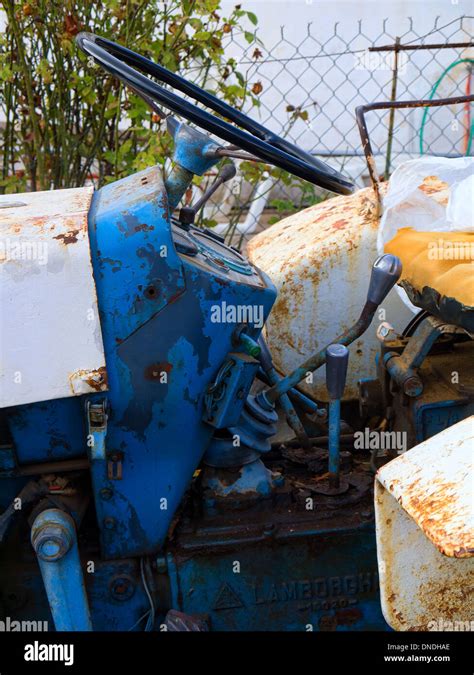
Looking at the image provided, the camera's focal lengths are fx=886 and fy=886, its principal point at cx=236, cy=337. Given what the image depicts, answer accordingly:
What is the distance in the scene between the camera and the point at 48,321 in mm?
1569

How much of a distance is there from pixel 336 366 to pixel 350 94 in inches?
160

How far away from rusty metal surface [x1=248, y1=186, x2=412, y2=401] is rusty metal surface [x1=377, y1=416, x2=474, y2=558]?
0.76 meters

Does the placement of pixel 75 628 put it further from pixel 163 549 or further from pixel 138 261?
pixel 138 261

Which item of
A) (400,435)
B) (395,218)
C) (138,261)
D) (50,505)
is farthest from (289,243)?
(50,505)

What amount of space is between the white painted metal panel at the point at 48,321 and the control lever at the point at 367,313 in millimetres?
476

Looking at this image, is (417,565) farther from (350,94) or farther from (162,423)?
(350,94)

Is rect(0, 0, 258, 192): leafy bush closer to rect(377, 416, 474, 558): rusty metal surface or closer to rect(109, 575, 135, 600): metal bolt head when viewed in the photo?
rect(109, 575, 135, 600): metal bolt head

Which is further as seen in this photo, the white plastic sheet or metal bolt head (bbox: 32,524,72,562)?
the white plastic sheet

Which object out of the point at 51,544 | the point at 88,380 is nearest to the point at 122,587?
the point at 51,544

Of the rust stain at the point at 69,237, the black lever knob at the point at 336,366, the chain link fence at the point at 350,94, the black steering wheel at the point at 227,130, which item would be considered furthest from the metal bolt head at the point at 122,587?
the chain link fence at the point at 350,94

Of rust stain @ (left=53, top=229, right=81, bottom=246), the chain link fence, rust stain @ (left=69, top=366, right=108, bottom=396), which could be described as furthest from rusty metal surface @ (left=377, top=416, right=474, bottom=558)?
the chain link fence

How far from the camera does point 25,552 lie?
1827 mm

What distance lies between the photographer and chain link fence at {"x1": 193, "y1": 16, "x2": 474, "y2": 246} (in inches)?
209

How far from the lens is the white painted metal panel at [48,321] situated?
1.56 meters
